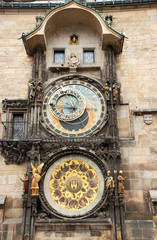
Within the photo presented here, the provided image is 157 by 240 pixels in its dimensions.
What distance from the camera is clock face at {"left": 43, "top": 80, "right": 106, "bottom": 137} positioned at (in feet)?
33.6

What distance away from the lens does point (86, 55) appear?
11.6 m

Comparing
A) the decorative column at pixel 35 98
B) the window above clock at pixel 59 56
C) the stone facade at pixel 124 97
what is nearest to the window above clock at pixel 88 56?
the stone facade at pixel 124 97

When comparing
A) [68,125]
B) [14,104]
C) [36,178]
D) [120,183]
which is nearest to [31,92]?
[14,104]

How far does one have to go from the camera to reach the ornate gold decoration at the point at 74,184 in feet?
30.6

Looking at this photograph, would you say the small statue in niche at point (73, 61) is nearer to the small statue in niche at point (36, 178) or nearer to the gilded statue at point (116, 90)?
the gilded statue at point (116, 90)

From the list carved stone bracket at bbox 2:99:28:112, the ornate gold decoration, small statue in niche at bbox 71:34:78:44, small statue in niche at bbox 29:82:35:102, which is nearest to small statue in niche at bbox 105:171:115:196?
the ornate gold decoration

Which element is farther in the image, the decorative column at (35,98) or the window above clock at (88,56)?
the window above clock at (88,56)

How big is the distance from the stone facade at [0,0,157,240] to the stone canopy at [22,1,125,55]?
0.31m

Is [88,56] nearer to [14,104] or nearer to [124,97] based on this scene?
[124,97]

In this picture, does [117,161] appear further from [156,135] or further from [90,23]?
[90,23]

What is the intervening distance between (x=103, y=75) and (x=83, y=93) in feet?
3.31

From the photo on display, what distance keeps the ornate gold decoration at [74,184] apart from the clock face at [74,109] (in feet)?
3.50

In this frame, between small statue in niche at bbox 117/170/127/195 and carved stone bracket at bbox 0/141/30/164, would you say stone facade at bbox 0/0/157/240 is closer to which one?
carved stone bracket at bbox 0/141/30/164

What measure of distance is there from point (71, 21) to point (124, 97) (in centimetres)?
352
